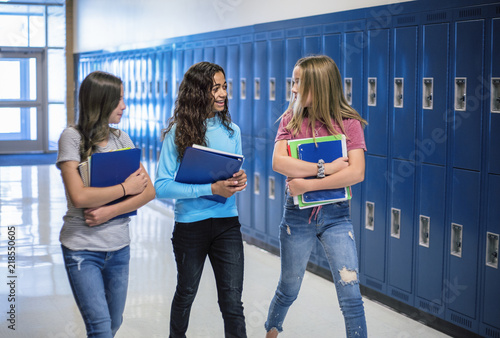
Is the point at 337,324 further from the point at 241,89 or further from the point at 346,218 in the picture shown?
the point at 241,89

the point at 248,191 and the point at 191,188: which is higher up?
the point at 191,188

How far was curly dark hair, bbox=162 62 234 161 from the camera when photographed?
2.70 metres

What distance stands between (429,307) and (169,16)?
5.38 metres

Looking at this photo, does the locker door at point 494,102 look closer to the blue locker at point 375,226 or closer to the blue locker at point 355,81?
the blue locker at point 375,226

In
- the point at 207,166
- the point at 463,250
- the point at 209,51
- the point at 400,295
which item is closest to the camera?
the point at 207,166

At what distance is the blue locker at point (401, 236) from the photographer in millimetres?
4035

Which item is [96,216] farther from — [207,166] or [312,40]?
[312,40]

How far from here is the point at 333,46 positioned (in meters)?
4.73

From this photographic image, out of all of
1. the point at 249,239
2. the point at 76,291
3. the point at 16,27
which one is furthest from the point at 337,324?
the point at 16,27

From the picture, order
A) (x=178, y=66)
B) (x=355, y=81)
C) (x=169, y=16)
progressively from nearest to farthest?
(x=355, y=81), (x=178, y=66), (x=169, y=16)

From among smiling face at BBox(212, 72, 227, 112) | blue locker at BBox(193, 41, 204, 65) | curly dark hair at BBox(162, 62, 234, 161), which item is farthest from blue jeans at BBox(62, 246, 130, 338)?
blue locker at BBox(193, 41, 204, 65)

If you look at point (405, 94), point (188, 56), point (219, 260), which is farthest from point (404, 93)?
point (188, 56)

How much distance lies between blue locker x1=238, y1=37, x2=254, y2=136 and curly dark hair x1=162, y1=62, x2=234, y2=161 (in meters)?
3.35

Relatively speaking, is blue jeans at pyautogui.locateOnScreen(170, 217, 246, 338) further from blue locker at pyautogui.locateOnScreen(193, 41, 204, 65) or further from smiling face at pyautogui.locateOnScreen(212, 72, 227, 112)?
blue locker at pyautogui.locateOnScreen(193, 41, 204, 65)
